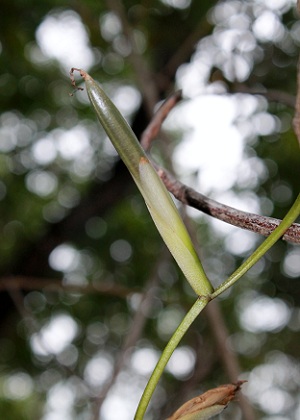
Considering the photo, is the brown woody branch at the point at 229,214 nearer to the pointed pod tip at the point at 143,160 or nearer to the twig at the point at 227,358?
the pointed pod tip at the point at 143,160

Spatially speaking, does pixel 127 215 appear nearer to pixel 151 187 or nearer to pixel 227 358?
pixel 227 358

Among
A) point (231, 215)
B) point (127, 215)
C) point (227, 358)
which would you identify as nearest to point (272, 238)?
point (231, 215)

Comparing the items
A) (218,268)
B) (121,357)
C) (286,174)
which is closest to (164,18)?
(286,174)

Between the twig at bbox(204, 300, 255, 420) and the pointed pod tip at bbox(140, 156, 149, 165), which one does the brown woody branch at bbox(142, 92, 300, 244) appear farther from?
the twig at bbox(204, 300, 255, 420)

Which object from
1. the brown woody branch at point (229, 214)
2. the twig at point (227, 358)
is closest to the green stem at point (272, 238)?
the brown woody branch at point (229, 214)

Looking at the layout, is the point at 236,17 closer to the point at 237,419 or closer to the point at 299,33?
the point at 299,33

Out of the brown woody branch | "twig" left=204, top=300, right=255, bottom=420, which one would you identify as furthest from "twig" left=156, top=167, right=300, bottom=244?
"twig" left=204, top=300, right=255, bottom=420
